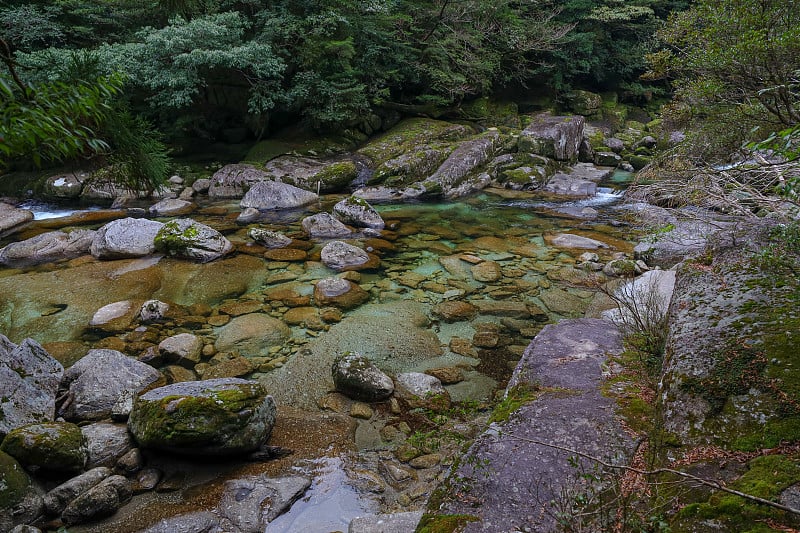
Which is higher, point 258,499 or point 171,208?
point 258,499

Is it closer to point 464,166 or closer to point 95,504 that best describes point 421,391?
point 95,504

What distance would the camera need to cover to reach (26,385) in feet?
14.3

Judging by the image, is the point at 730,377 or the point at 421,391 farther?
the point at 421,391

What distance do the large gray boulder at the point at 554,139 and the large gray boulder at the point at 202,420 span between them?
15.3 m

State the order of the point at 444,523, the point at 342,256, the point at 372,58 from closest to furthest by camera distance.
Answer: the point at 444,523 → the point at 342,256 → the point at 372,58

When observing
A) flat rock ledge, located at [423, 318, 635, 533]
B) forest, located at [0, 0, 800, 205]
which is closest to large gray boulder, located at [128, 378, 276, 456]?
flat rock ledge, located at [423, 318, 635, 533]

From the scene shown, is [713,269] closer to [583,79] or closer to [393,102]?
[393,102]

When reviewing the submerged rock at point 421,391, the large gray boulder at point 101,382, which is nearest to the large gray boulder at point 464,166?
the submerged rock at point 421,391

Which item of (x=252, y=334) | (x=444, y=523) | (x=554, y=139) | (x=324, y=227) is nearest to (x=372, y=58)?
(x=554, y=139)

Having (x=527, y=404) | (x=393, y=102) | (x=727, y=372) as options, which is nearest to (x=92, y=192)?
(x=393, y=102)

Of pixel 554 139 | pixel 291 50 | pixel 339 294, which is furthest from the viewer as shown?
pixel 554 139

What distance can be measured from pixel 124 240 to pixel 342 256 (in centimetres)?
480

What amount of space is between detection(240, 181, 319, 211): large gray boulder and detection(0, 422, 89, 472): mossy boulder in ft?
34.3

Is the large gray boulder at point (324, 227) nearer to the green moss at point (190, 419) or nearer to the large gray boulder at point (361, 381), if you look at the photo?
the large gray boulder at point (361, 381)
